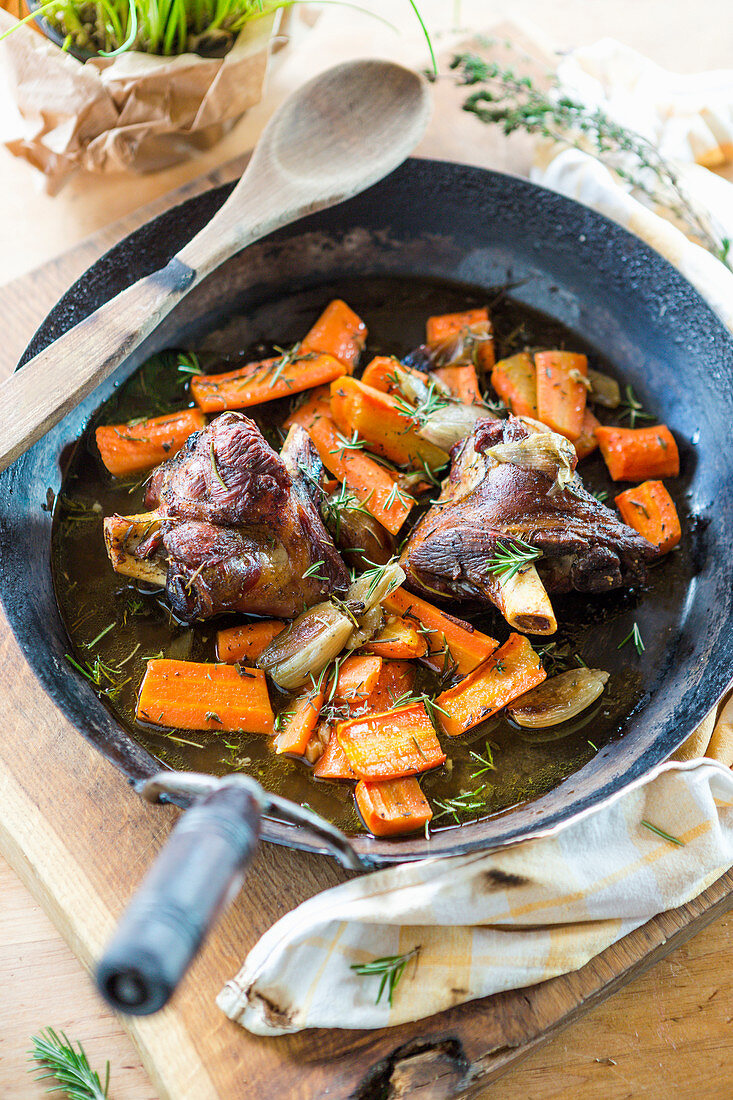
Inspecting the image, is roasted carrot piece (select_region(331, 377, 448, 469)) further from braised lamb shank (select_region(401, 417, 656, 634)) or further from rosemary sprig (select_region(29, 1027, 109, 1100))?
rosemary sprig (select_region(29, 1027, 109, 1100))

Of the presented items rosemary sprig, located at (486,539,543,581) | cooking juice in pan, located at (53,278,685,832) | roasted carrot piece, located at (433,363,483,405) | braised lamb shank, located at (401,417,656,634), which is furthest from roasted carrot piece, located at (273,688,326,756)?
roasted carrot piece, located at (433,363,483,405)

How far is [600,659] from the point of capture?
7.45 ft

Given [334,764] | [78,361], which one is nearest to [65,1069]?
[334,764]

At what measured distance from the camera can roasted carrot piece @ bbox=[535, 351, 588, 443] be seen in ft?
8.36

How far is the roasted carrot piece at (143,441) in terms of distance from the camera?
244 cm

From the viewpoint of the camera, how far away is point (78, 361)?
210 centimetres

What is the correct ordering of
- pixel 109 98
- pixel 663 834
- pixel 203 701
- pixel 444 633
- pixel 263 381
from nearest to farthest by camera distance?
pixel 663 834 < pixel 203 701 < pixel 444 633 < pixel 263 381 < pixel 109 98

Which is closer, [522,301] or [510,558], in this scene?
[510,558]

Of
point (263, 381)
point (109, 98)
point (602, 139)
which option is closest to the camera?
point (263, 381)

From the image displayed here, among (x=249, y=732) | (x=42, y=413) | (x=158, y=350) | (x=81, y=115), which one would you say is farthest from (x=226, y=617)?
(x=81, y=115)

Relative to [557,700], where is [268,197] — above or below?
above

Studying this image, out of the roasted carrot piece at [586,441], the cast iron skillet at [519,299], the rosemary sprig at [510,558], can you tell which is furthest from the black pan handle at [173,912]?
the roasted carrot piece at [586,441]

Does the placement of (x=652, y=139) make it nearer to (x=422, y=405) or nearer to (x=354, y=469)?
(x=422, y=405)

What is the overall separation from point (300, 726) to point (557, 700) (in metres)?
0.69
